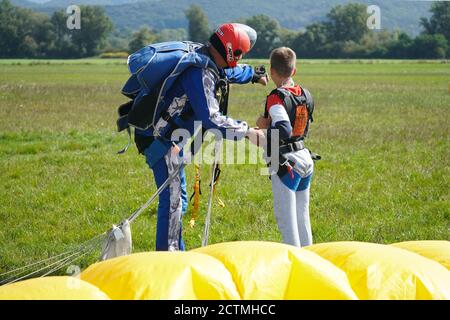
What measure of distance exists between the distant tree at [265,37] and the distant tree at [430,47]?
16068 mm

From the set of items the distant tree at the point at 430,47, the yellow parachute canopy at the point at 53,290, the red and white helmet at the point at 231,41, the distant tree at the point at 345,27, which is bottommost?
the distant tree at the point at 430,47

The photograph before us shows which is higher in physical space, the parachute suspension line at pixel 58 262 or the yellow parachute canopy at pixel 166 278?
the yellow parachute canopy at pixel 166 278

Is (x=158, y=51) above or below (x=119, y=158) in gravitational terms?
above

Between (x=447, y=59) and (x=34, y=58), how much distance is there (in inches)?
1627

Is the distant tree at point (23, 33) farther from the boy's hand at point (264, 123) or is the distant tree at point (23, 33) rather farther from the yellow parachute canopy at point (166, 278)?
the yellow parachute canopy at point (166, 278)

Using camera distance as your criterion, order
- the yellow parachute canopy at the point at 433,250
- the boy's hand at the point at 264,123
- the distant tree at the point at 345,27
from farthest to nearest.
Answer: the distant tree at the point at 345,27 → the boy's hand at the point at 264,123 → the yellow parachute canopy at the point at 433,250

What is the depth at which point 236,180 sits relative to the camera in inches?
414

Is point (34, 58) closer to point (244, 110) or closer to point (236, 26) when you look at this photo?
point (244, 110)

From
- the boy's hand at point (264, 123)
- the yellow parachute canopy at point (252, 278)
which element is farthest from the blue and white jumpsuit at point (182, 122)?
the yellow parachute canopy at point (252, 278)

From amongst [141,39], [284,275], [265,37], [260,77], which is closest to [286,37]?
[265,37]

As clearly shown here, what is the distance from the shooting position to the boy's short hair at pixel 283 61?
18.3 feet

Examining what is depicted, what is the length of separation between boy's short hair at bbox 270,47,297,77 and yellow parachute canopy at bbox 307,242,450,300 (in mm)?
1709

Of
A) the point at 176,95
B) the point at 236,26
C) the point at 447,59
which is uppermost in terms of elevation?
the point at 236,26
